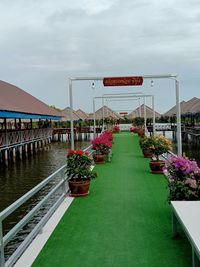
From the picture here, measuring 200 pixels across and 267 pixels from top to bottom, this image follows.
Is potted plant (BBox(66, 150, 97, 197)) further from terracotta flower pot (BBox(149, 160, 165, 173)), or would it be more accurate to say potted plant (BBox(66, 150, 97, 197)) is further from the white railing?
the white railing

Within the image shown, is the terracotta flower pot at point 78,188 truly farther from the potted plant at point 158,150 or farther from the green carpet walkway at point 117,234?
the potted plant at point 158,150

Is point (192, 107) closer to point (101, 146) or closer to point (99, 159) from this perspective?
point (101, 146)

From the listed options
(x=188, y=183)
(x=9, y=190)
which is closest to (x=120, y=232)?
(x=188, y=183)

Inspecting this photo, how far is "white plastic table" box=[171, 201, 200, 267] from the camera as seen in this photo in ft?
11.3

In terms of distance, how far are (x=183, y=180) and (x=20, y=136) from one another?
19.9 meters

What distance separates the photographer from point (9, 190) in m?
13.1

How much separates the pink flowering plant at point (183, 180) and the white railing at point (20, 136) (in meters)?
16.0

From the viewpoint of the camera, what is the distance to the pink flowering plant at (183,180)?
17.3 feet

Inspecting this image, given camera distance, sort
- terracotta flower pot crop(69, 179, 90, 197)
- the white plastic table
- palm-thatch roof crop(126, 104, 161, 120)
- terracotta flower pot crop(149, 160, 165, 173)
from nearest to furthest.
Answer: the white plastic table, terracotta flower pot crop(69, 179, 90, 197), terracotta flower pot crop(149, 160, 165, 173), palm-thatch roof crop(126, 104, 161, 120)

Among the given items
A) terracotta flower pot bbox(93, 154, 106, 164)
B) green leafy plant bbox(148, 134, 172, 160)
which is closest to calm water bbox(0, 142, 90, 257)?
terracotta flower pot bbox(93, 154, 106, 164)

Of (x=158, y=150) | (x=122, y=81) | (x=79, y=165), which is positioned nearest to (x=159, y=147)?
(x=158, y=150)

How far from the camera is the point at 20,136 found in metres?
24.2

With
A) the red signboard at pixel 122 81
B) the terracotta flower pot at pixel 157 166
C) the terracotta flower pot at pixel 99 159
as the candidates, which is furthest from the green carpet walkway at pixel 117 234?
the terracotta flower pot at pixel 99 159

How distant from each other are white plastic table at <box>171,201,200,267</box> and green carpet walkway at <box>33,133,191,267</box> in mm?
493
